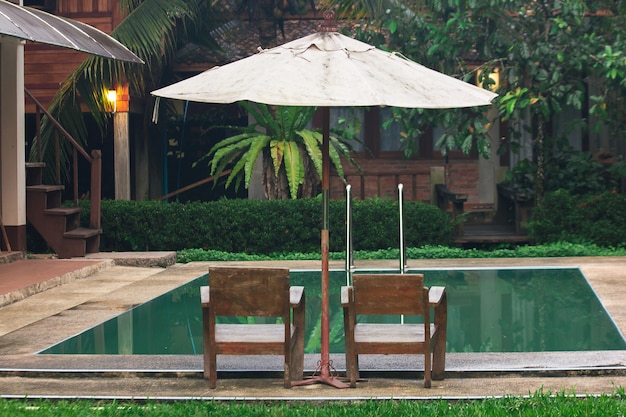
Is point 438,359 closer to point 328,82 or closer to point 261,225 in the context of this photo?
point 328,82

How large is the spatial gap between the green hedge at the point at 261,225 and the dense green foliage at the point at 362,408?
9.12 metres

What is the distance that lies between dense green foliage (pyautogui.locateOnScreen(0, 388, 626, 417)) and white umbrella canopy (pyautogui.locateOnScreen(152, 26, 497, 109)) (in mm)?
1912

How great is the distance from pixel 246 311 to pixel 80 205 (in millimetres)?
9811

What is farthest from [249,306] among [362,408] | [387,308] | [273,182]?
[273,182]

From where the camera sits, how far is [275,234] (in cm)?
1554

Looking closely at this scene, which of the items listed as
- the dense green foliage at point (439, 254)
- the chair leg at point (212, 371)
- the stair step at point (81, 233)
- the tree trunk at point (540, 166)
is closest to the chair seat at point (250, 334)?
the chair leg at point (212, 371)

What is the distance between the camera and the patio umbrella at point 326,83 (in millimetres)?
6320

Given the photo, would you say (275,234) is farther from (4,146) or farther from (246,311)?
(246,311)

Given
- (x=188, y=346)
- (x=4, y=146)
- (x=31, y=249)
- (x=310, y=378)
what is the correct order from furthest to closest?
1. (x=31, y=249)
2. (x=4, y=146)
3. (x=188, y=346)
4. (x=310, y=378)

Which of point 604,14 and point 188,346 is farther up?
point 604,14

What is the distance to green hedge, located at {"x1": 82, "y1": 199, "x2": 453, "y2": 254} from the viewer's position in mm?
15453

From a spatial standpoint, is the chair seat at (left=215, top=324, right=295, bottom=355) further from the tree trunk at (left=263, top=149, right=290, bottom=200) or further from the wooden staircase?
the tree trunk at (left=263, top=149, right=290, bottom=200)

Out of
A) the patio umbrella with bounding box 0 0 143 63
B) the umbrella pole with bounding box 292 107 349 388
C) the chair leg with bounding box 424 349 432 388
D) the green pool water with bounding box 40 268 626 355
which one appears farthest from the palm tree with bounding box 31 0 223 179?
the chair leg with bounding box 424 349 432 388

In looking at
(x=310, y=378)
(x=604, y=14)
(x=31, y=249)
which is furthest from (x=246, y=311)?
(x=604, y=14)
